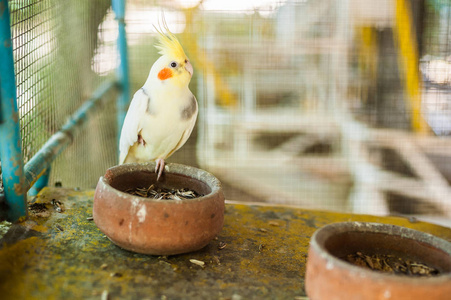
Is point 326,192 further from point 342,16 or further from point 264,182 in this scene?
point 342,16

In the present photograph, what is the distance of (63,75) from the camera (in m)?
2.18

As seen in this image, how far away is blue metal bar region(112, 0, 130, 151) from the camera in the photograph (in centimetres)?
266

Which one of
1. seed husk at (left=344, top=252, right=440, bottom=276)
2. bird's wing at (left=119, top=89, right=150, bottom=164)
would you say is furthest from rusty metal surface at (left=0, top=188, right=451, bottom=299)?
bird's wing at (left=119, top=89, right=150, bottom=164)

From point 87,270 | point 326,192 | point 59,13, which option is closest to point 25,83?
point 59,13

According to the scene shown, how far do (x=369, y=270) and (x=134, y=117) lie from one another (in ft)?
3.24

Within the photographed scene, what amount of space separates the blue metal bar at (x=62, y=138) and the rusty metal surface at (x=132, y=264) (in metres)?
0.12

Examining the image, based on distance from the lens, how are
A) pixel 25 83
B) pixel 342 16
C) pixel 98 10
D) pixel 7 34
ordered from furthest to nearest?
pixel 342 16 < pixel 98 10 < pixel 25 83 < pixel 7 34

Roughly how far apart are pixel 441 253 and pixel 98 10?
91.7 inches

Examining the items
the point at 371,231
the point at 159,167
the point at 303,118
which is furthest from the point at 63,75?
the point at 303,118

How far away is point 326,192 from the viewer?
4320 mm

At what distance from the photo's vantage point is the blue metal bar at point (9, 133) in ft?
4.36

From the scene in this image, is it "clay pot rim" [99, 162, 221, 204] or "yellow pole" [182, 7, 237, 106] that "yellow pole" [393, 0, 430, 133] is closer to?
"yellow pole" [182, 7, 237, 106]

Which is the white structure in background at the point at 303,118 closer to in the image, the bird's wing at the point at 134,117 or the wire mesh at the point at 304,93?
the wire mesh at the point at 304,93

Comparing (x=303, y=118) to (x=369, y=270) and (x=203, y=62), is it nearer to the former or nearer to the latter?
(x=203, y=62)
